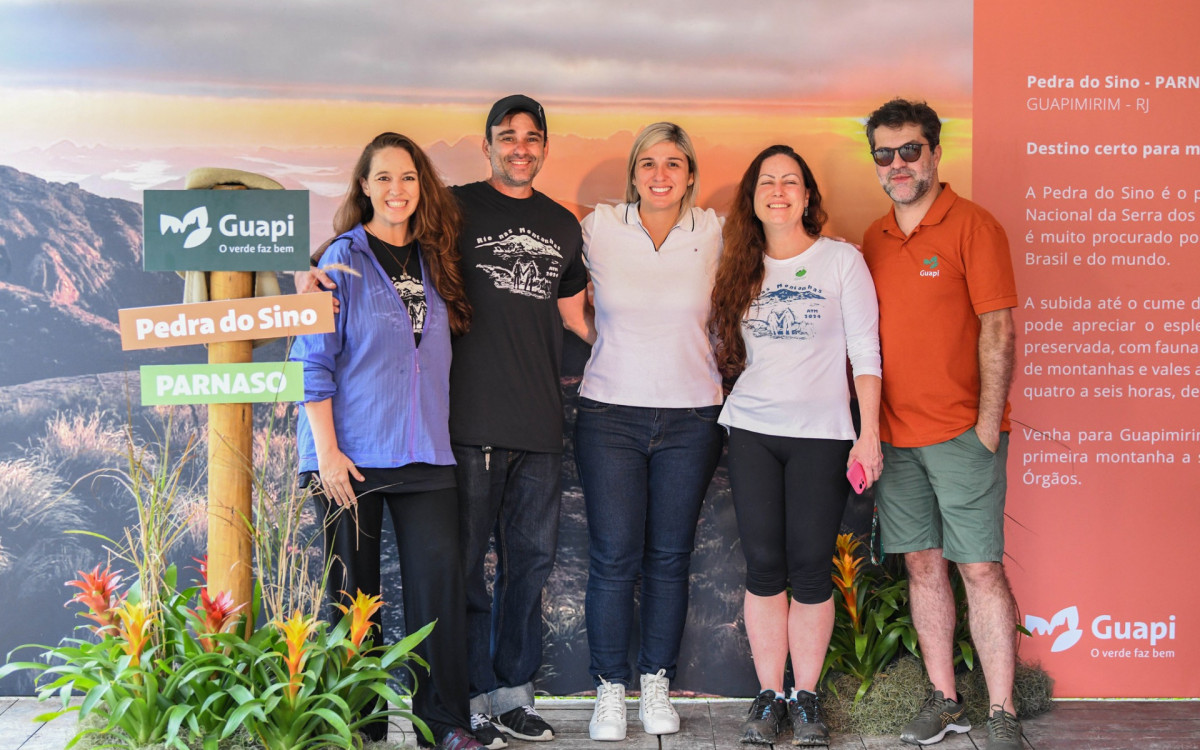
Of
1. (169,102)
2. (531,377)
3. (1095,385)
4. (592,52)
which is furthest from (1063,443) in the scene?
(169,102)

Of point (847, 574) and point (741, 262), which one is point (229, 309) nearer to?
point (741, 262)

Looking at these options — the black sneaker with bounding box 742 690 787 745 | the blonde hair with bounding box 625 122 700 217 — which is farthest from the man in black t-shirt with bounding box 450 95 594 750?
the black sneaker with bounding box 742 690 787 745

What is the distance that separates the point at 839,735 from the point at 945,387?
1175 millimetres

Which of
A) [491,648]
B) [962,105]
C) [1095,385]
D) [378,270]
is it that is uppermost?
[962,105]

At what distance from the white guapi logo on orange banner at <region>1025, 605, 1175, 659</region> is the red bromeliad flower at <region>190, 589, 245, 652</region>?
2757mm

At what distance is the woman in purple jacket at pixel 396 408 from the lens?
2764 mm

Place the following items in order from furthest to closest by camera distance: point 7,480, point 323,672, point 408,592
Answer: point 7,480 < point 408,592 < point 323,672

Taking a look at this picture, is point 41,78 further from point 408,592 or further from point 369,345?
point 408,592

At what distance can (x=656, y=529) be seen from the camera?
3289 mm

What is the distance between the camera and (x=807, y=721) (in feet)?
10.3

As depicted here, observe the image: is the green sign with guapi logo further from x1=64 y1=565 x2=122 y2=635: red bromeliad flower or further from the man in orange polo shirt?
the man in orange polo shirt

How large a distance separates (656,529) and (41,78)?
272cm

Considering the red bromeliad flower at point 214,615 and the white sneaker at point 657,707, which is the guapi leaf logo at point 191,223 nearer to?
the red bromeliad flower at point 214,615

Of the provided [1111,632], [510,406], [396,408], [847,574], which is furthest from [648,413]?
[1111,632]
